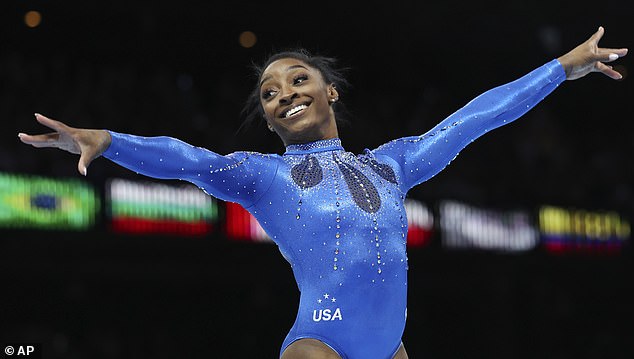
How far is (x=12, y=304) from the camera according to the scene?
31.3 ft

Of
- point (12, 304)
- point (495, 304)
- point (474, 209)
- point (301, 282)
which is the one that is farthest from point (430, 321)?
point (301, 282)

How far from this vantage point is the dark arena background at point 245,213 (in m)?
8.32

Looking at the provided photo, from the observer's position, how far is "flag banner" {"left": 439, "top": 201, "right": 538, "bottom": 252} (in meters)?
10.2

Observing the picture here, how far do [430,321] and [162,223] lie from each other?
449cm

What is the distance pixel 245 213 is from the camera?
29.1 ft

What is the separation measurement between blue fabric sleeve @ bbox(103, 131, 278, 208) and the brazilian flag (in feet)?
15.4

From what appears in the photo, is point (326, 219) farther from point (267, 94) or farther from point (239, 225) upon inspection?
point (239, 225)

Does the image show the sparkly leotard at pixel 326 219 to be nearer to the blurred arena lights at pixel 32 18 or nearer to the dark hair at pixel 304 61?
the dark hair at pixel 304 61

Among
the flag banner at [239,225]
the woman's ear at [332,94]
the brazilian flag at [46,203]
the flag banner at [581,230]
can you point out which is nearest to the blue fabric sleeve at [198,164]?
the woman's ear at [332,94]

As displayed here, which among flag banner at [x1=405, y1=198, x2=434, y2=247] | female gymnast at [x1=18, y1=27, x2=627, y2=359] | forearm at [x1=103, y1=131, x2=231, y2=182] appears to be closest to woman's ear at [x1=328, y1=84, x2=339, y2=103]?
female gymnast at [x1=18, y1=27, x2=627, y2=359]

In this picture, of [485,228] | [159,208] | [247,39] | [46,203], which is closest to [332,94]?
[46,203]

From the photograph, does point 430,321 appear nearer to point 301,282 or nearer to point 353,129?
point 353,129

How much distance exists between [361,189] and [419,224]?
678cm

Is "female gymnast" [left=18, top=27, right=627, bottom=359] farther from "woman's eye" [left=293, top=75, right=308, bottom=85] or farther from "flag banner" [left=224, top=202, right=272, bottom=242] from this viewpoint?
"flag banner" [left=224, top=202, right=272, bottom=242]
